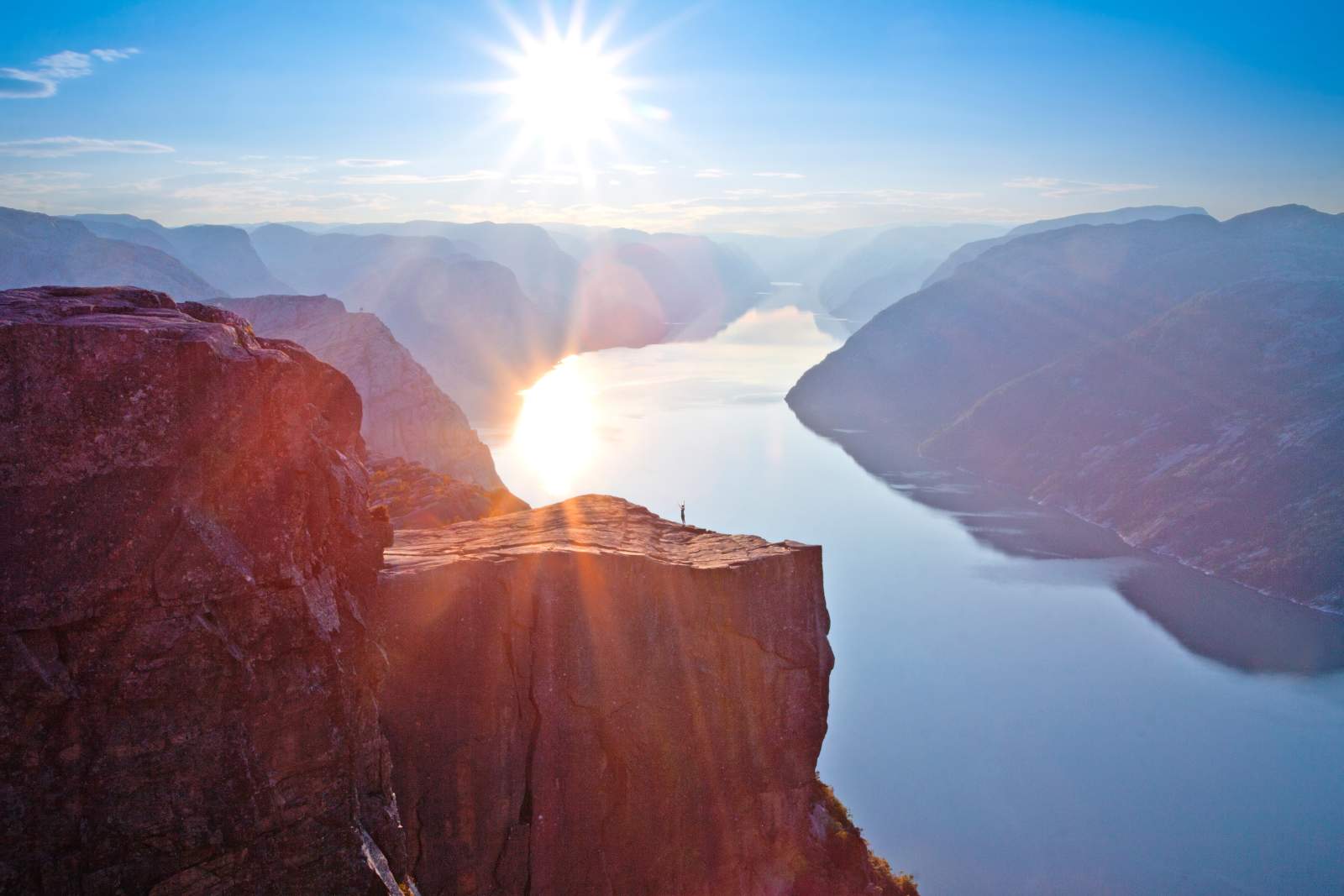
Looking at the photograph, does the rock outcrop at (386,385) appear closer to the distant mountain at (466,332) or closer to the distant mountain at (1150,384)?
the distant mountain at (466,332)

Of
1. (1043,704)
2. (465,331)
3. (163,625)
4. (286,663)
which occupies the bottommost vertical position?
(1043,704)

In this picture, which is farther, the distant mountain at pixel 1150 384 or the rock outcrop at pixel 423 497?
the distant mountain at pixel 1150 384

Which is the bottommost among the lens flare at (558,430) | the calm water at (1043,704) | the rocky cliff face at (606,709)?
the calm water at (1043,704)

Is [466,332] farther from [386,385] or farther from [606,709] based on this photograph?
[606,709]

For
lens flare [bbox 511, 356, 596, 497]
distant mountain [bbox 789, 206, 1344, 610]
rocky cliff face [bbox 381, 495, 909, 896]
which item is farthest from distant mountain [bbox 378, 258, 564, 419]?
rocky cliff face [bbox 381, 495, 909, 896]

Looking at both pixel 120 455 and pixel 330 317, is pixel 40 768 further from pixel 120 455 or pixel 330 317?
pixel 330 317

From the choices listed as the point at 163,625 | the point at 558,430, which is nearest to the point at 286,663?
the point at 163,625

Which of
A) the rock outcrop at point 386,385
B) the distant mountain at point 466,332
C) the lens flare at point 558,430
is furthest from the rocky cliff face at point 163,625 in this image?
the distant mountain at point 466,332
